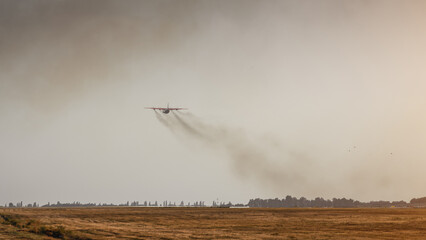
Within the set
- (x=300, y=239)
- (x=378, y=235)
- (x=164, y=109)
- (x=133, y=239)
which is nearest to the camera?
(x=133, y=239)

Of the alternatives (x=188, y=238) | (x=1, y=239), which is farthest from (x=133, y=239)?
(x=1, y=239)

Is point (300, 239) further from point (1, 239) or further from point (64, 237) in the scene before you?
point (1, 239)

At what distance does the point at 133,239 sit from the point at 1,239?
47.1 ft

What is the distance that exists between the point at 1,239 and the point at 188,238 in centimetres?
2119

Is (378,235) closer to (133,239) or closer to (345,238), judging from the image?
(345,238)

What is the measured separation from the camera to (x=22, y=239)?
4259 centimetres

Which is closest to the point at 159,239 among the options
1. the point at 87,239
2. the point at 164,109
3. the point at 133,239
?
the point at 133,239

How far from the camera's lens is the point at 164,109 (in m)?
118

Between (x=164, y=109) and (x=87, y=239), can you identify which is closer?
(x=87, y=239)

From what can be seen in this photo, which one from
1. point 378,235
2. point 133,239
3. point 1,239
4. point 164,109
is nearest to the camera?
point 1,239

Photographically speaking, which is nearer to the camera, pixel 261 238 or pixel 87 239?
pixel 87 239

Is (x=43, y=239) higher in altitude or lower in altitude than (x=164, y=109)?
lower

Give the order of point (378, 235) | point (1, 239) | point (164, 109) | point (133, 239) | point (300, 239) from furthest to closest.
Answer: point (164, 109) < point (378, 235) < point (300, 239) < point (133, 239) < point (1, 239)

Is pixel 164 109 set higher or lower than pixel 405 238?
higher
